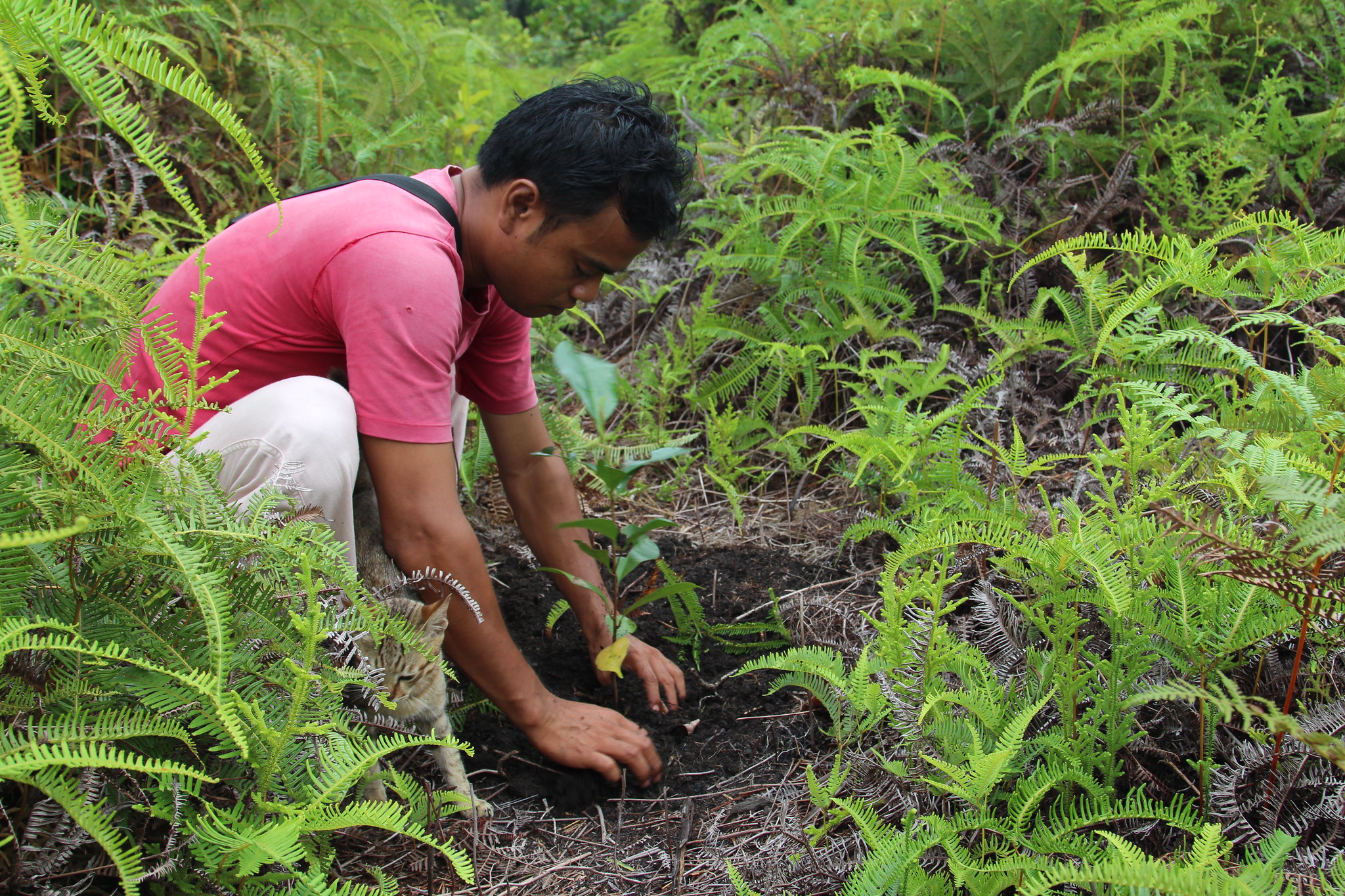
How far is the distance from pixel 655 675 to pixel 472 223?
3.91ft

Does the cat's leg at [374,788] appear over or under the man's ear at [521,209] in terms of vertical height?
under

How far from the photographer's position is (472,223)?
209 cm

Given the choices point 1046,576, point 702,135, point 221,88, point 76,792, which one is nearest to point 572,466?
point 1046,576

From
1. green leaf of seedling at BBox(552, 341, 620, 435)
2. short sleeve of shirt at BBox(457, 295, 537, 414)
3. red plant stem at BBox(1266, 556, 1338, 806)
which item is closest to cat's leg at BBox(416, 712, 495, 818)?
green leaf of seedling at BBox(552, 341, 620, 435)

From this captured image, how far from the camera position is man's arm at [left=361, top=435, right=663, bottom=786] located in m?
1.81

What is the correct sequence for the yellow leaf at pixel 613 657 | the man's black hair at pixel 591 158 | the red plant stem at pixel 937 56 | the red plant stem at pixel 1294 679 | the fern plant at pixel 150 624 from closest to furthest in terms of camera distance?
the fern plant at pixel 150 624 → the red plant stem at pixel 1294 679 → the yellow leaf at pixel 613 657 → the man's black hair at pixel 591 158 → the red plant stem at pixel 937 56

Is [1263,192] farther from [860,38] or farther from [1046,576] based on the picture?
[1046,576]

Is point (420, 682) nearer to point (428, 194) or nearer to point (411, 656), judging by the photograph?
point (411, 656)

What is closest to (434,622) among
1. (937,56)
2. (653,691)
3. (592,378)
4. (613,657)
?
(613,657)

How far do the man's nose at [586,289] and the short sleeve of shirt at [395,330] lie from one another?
1.06 ft

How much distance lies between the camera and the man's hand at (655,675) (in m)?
2.13

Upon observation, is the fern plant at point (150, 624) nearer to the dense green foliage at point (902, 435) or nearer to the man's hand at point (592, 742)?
the dense green foliage at point (902, 435)

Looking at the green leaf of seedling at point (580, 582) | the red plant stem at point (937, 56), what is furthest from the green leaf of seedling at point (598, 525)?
the red plant stem at point (937, 56)

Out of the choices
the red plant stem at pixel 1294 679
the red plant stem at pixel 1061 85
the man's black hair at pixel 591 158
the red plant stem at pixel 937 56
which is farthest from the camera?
the red plant stem at pixel 937 56
